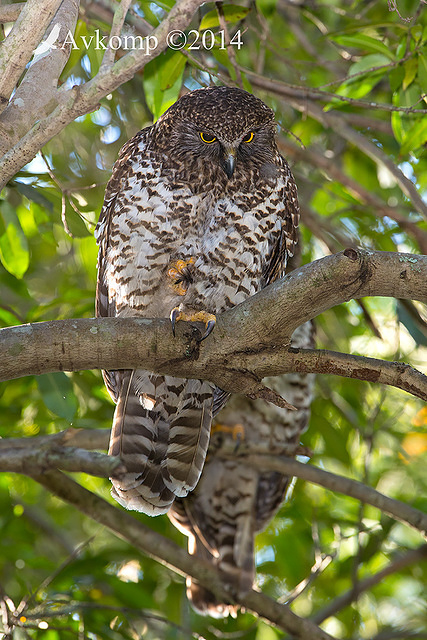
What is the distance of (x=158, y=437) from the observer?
3.47 metres

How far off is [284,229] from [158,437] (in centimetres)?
113

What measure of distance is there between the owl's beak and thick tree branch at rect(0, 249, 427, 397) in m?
0.96

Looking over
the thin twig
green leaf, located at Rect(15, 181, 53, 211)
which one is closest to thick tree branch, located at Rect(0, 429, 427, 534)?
green leaf, located at Rect(15, 181, 53, 211)

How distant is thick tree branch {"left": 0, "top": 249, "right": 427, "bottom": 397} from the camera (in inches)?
87.4

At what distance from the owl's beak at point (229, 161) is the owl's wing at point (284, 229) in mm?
283

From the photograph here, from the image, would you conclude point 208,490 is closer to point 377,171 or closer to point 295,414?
point 295,414

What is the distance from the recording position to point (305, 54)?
5461mm

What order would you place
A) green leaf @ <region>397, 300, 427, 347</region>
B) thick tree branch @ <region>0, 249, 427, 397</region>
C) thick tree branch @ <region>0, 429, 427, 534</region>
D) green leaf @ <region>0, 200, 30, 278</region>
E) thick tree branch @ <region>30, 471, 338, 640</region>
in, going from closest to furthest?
thick tree branch @ <region>0, 249, 427, 397</region> < thick tree branch @ <region>0, 429, 427, 534</region> < thick tree branch @ <region>30, 471, 338, 640</region> < green leaf @ <region>0, 200, 30, 278</region> < green leaf @ <region>397, 300, 427, 347</region>

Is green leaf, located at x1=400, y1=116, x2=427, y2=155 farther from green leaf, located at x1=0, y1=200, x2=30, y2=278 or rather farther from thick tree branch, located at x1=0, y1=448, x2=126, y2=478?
thick tree branch, located at x1=0, y1=448, x2=126, y2=478

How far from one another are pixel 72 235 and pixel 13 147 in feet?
3.71

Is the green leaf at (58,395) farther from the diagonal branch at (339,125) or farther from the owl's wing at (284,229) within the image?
the diagonal branch at (339,125)

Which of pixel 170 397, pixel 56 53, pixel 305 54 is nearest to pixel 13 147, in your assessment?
pixel 56 53

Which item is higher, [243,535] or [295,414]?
[295,414]

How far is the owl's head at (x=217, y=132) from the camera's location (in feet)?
10.9
